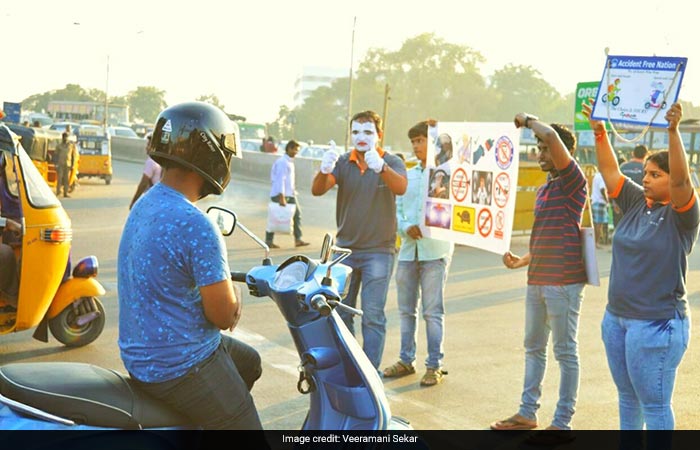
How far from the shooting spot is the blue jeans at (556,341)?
5582mm

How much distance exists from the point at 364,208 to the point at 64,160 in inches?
758

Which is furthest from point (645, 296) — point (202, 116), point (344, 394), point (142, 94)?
point (142, 94)

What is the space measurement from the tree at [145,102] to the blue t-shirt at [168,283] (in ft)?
429

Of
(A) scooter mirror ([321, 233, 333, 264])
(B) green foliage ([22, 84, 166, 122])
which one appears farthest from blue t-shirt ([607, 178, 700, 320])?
(B) green foliage ([22, 84, 166, 122])

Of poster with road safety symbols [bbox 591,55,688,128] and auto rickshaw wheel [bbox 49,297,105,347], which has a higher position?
poster with road safety symbols [bbox 591,55,688,128]

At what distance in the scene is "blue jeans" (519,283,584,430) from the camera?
18.3 feet

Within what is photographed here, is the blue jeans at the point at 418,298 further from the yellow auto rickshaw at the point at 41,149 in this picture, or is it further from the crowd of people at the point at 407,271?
the yellow auto rickshaw at the point at 41,149

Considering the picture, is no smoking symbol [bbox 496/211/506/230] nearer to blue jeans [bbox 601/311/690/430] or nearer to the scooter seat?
blue jeans [bbox 601/311/690/430]

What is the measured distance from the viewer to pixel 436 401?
6492 millimetres

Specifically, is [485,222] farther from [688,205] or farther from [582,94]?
A: [582,94]

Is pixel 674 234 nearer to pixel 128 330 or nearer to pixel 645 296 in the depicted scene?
pixel 645 296

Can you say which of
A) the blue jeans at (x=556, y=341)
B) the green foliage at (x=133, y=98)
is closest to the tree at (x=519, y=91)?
the green foliage at (x=133, y=98)

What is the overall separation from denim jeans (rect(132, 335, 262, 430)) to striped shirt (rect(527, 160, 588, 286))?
2887 millimetres

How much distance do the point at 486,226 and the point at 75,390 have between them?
186 inches
